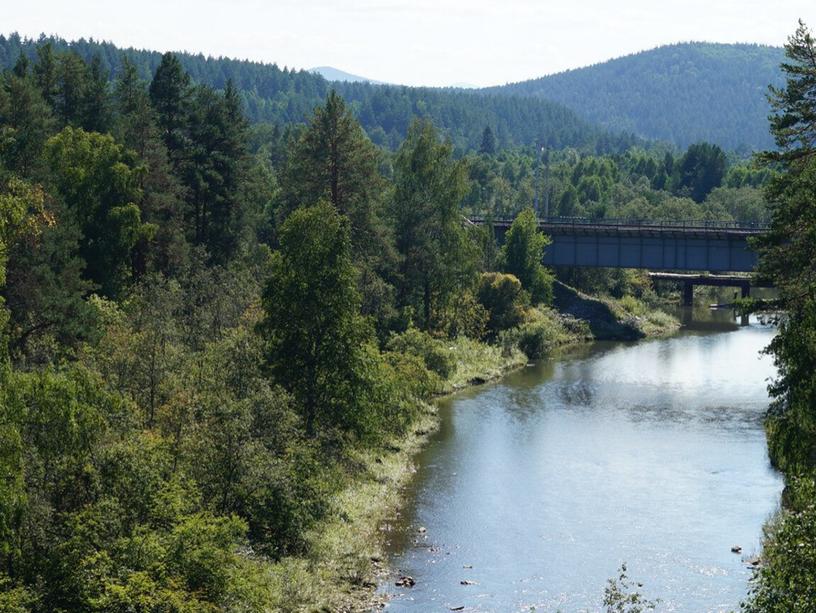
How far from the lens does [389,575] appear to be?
42.3 metres

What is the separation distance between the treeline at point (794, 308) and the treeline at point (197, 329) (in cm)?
1524

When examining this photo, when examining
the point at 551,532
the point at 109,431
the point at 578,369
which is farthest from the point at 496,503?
the point at 578,369

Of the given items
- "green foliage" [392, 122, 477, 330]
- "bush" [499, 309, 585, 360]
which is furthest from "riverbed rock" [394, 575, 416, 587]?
"bush" [499, 309, 585, 360]

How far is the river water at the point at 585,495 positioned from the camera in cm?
4156

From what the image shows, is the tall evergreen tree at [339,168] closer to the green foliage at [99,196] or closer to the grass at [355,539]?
the green foliage at [99,196]

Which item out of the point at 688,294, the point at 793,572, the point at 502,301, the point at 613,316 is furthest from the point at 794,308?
the point at 688,294

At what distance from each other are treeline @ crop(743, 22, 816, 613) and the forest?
4.35 ft

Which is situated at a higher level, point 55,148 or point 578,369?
point 55,148

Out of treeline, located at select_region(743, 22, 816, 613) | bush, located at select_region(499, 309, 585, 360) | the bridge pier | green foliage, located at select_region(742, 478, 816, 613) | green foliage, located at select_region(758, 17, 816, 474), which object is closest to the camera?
green foliage, located at select_region(742, 478, 816, 613)

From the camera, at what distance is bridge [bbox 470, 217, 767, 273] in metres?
102

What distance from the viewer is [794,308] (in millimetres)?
44375

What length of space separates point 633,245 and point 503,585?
225 ft

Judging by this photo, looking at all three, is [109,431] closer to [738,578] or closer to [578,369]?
[738,578]

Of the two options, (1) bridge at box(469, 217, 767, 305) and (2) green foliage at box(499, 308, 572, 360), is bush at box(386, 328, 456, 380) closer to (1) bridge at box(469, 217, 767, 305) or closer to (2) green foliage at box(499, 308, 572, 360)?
(2) green foliage at box(499, 308, 572, 360)
